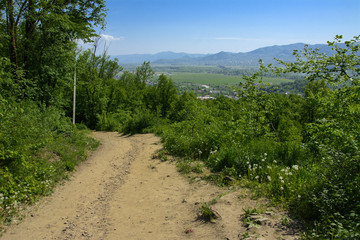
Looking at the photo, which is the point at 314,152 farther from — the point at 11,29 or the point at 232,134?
the point at 11,29

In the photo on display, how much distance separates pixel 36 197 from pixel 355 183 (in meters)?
6.80

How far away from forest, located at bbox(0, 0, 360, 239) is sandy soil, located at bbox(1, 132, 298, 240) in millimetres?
432

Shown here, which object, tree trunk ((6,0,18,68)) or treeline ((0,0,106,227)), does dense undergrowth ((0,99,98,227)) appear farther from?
tree trunk ((6,0,18,68))

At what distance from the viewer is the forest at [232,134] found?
408cm

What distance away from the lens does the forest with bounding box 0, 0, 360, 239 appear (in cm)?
408

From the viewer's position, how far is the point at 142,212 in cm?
562

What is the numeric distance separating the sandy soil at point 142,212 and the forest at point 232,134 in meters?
0.43

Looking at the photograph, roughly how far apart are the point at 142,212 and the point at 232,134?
454cm

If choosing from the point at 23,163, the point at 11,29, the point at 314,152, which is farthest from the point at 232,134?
the point at 11,29

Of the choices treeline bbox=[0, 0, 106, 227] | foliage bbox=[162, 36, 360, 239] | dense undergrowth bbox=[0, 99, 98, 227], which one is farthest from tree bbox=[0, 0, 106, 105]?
foliage bbox=[162, 36, 360, 239]

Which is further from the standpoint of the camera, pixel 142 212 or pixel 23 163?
pixel 23 163

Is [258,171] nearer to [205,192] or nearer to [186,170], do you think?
[205,192]

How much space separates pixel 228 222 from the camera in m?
4.45

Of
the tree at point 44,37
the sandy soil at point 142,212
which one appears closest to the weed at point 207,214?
the sandy soil at point 142,212
